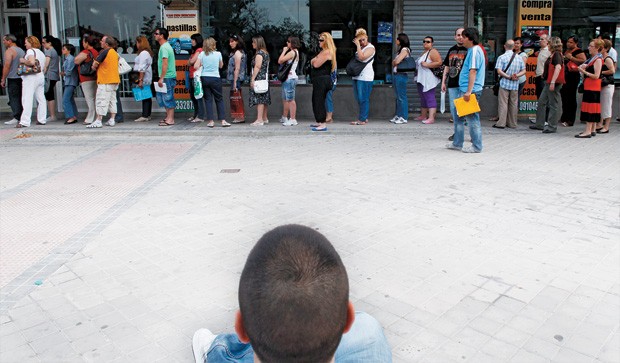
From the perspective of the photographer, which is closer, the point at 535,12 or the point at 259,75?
the point at 259,75

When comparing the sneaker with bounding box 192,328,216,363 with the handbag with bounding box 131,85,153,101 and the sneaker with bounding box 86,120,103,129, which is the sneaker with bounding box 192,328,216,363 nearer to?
the sneaker with bounding box 86,120,103,129

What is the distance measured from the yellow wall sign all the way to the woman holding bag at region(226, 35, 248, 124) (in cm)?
569

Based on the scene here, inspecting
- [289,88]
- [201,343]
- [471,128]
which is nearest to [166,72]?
[289,88]

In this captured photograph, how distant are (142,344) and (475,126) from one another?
20.7 feet

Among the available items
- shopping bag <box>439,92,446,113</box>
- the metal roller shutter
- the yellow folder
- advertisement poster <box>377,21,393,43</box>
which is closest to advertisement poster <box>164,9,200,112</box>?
advertisement poster <box>377,21,393,43</box>

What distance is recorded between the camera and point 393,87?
40.3 feet

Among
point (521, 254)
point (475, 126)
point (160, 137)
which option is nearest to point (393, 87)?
point (475, 126)

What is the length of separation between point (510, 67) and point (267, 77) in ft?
14.9

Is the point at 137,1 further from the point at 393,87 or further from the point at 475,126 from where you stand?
the point at 475,126

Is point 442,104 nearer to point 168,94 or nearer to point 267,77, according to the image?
point 267,77

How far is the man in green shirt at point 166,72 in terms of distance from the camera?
11.0 meters

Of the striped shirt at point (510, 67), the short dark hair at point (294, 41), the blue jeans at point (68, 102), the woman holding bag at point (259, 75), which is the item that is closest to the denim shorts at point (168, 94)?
the woman holding bag at point (259, 75)

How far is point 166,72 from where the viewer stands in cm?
1117

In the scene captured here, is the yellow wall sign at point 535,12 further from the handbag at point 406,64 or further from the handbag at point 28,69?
the handbag at point 28,69
